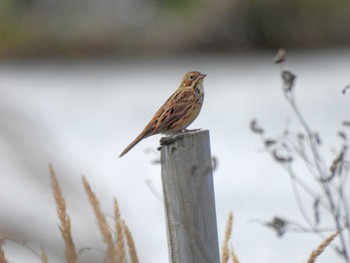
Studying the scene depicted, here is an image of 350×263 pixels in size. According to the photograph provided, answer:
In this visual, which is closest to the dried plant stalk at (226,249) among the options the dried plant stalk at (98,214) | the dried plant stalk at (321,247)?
the dried plant stalk at (321,247)

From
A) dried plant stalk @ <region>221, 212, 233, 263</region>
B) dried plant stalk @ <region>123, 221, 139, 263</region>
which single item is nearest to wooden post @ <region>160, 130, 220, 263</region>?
dried plant stalk @ <region>221, 212, 233, 263</region>

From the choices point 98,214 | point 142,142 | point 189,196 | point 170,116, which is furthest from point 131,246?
point 142,142

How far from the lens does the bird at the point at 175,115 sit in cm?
441

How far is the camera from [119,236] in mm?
2064

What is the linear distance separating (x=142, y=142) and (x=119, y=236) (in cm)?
1301

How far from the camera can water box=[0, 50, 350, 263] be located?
1.02 metres

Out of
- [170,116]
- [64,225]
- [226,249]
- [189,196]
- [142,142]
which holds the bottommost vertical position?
[64,225]

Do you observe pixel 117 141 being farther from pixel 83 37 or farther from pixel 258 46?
pixel 83 37

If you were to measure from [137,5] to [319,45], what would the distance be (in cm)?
731

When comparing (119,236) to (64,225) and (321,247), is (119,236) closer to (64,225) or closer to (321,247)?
(64,225)

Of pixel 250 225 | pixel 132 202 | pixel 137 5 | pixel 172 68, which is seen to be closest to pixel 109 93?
pixel 172 68

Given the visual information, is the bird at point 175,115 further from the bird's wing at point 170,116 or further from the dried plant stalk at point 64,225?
the dried plant stalk at point 64,225

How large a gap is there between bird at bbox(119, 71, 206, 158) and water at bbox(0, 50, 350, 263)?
0.47ft

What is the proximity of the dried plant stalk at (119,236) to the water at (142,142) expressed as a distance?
0.03 meters
